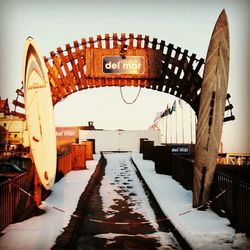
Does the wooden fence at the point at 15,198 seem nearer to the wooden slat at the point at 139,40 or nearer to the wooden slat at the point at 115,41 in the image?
the wooden slat at the point at 115,41

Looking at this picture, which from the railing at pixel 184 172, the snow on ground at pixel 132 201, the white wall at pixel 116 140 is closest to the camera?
the snow on ground at pixel 132 201

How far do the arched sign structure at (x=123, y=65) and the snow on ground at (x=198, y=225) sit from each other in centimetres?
320

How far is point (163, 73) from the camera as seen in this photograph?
10.7 m

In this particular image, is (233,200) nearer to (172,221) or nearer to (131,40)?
(172,221)

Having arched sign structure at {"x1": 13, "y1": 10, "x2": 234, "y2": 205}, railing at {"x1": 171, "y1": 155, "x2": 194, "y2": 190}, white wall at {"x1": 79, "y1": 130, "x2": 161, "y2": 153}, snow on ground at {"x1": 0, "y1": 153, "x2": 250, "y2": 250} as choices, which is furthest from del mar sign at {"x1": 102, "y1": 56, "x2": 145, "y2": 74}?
white wall at {"x1": 79, "y1": 130, "x2": 161, "y2": 153}

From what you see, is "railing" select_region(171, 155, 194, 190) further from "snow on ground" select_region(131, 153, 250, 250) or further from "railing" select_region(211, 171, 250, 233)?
"railing" select_region(211, 171, 250, 233)

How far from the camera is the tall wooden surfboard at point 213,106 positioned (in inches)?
316

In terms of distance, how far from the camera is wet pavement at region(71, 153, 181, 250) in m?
6.13

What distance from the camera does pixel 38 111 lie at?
7.43 meters

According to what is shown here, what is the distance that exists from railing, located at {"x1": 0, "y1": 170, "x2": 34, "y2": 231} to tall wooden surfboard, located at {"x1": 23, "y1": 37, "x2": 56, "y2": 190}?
0.59m

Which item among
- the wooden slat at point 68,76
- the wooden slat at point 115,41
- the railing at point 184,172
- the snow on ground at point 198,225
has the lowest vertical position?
the snow on ground at point 198,225

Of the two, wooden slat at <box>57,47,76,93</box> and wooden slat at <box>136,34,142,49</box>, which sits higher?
wooden slat at <box>136,34,142,49</box>

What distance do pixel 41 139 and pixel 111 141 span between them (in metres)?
36.9

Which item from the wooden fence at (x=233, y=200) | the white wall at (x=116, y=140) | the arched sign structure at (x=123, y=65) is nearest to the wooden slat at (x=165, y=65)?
the arched sign structure at (x=123, y=65)
